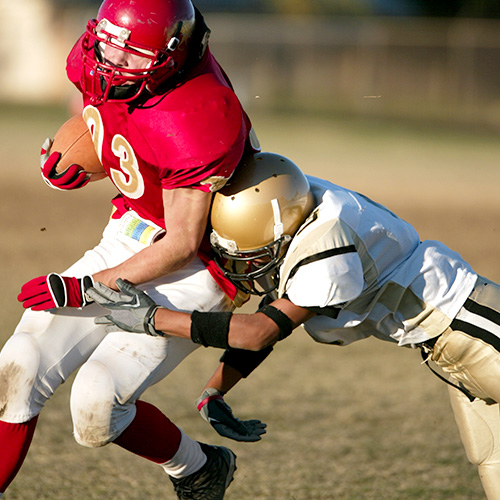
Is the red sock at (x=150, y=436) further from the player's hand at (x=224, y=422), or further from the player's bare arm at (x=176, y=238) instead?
the player's bare arm at (x=176, y=238)

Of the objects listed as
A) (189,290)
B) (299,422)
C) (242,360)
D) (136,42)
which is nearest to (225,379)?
(242,360)

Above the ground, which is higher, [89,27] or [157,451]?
[89,27]

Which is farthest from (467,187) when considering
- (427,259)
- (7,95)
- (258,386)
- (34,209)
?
(7,95)

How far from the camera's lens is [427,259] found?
2869 mm

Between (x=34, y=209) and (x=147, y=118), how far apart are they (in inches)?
299

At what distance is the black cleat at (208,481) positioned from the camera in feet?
10.3

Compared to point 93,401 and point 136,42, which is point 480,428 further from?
point 136,42

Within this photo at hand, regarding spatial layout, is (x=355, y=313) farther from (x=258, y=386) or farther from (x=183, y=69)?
(x=258, y=386)

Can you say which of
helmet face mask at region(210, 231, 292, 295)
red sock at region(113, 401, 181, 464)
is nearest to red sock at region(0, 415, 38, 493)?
red sock at region(113, 401, 181, 464)

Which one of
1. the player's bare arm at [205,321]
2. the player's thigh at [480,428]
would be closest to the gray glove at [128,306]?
the player's bare arm at [205,321]

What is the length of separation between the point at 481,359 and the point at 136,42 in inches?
63.4

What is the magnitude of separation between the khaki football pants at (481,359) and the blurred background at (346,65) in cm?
1642

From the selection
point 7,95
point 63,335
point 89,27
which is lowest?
point 7,95

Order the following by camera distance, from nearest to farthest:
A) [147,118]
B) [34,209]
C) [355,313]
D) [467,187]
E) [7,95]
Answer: [147,118] < [355,313] < [34,209] < [467,187] < [7,95]
